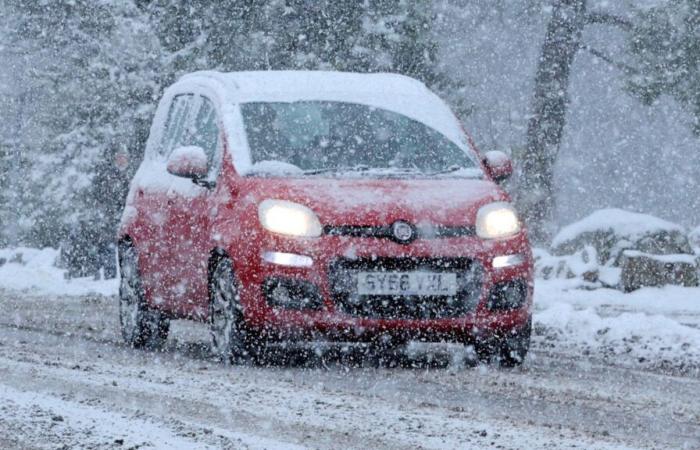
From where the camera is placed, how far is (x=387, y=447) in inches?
199

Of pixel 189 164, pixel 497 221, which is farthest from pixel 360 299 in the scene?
pixel 189 164

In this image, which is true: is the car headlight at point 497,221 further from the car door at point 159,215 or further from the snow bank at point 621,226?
the snow bank at point 621,226

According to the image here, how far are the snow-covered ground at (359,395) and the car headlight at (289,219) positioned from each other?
0.72 meters

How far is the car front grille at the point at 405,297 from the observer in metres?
7.95

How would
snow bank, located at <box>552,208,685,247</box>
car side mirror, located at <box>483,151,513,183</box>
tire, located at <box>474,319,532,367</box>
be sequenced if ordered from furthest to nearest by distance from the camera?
snow bank, located at <box>552,208,685,247</box> < car side mirror, located at <box>483,151,513,183</box> < tire, located at <box>474,319,532,367</box>

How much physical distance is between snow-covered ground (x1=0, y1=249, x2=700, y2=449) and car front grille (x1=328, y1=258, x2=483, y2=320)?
31 centimetres

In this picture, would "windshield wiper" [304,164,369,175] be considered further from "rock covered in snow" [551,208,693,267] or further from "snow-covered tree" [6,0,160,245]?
"snow-covered tree" [6,0,160,245]

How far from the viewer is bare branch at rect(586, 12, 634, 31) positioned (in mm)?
23734

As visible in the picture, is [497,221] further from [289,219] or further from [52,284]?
[52,284]

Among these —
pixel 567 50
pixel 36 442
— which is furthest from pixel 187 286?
pixel 567 50

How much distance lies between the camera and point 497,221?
8375 millimetres

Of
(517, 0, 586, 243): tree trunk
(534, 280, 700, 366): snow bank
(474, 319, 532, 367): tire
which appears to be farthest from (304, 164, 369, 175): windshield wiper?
(517, 0, 586, 243): tree trunk

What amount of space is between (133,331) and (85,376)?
270cm

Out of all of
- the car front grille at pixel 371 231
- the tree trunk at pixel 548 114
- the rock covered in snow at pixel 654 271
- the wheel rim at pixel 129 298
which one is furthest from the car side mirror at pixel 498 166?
the tree trunk at pixel 548 114
